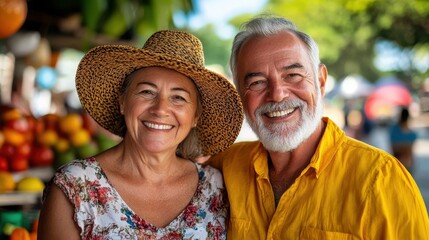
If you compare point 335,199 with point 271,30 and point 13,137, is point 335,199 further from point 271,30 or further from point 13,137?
point 13,137

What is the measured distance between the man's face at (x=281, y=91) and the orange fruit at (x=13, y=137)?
9.18ft

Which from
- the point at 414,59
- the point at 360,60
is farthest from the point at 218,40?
the point at 414,59

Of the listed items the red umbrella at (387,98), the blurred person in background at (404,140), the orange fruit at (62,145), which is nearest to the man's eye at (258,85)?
the orange fruit at (62,145)

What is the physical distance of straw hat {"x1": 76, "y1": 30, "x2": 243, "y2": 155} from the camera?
2.34 m

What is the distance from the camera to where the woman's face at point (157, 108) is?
2.36 meters

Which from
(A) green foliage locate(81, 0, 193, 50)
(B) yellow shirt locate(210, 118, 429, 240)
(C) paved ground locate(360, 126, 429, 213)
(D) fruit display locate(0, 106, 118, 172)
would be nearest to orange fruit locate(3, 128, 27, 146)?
(D) fruit display locate(0, 106, 118, 172)

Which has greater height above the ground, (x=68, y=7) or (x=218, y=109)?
(x=68, y=7)

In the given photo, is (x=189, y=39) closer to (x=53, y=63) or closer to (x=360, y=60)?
(x=53, y=63)

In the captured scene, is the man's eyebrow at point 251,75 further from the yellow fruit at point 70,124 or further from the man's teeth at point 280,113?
the yellow fruit at point 70,124

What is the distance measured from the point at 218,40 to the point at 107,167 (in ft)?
209

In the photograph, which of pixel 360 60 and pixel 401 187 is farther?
pixel 360 60

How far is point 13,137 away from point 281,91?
118 inches

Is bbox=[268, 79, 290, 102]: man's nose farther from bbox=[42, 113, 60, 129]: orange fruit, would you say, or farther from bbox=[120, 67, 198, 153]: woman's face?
bbox=[42, 113, 60, 129]: orange fruit

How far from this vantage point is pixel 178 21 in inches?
204
